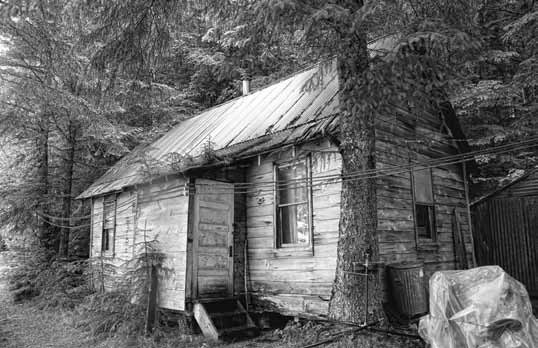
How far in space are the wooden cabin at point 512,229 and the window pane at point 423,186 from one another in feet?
9.24

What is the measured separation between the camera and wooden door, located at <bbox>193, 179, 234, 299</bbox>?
890cm

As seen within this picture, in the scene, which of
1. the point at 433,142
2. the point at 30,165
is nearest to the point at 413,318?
the point at 433,142

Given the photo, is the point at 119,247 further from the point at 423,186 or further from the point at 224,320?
the point at 423,186

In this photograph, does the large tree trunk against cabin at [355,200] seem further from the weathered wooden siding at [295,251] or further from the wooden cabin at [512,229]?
the wooden cabin at [512,229]

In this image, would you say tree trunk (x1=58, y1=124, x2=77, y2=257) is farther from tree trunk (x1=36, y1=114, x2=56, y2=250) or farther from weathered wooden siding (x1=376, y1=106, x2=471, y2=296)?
weathered wooden siding (x1=376, y1=106, x2=471, y2=296)

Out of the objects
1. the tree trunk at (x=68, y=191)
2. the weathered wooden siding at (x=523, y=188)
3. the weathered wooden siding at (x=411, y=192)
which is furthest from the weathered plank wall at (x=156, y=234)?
the weathered wooden siding at (x=523, y=188)

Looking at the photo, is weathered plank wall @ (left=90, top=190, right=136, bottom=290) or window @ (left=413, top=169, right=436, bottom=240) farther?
weathered plank wall @ (left=90, top=190, right=136, bottom=290)

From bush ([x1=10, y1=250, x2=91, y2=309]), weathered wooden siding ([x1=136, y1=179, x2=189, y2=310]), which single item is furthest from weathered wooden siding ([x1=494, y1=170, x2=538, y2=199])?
bush ([x1=10, y1=250, x2=91, y2=309])

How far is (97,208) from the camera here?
1466 centimetres

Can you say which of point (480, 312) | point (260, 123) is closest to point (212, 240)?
point (260, 123)

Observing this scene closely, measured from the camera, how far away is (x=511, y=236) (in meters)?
11.1

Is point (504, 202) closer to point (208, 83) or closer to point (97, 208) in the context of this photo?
point (97, 208)

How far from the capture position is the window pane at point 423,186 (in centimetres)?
928

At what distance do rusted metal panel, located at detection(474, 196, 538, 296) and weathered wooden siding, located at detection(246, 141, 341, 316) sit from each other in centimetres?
595
